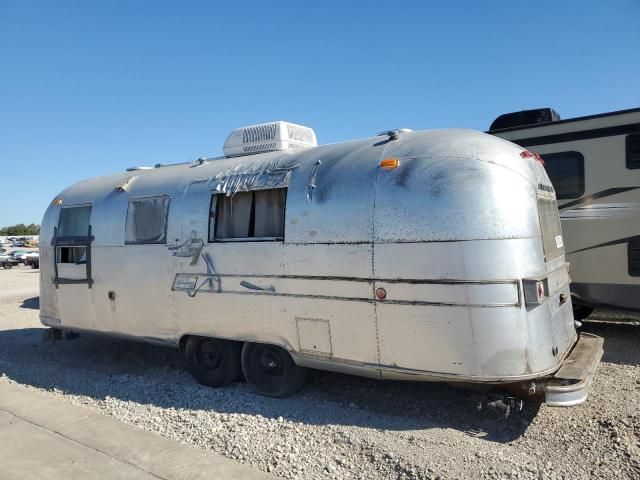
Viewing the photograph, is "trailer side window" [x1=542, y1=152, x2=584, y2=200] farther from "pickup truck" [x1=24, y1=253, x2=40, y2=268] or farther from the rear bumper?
"pickup truck" [x1=24, y1=253, x2=40, y2=268]

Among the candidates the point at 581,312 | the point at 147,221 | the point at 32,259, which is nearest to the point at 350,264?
the point at 147,221

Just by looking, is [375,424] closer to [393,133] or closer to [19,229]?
[393,133]

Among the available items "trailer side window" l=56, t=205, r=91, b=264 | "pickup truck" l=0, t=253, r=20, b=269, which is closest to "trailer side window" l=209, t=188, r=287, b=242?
"trailer side window" l=56, t=205, r=91, b=264

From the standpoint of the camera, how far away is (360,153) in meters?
5.28

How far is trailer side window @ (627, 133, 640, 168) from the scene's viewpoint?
23.2ft

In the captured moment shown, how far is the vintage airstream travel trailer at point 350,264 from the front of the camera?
14.4 feet

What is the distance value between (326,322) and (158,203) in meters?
2.89

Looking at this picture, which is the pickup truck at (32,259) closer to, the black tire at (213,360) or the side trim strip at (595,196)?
the black tire at (213,360)

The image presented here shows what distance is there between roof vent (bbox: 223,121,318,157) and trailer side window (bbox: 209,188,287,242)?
3.01ft

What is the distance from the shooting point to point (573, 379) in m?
4.51

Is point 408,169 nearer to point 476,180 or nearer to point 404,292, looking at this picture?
point 476,180

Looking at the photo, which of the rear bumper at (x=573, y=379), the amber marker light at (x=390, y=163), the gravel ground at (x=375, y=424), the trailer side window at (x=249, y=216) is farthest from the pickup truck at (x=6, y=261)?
the rear bumper at (x=573, y=379)

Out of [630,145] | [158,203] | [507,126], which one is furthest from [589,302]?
[158,203]

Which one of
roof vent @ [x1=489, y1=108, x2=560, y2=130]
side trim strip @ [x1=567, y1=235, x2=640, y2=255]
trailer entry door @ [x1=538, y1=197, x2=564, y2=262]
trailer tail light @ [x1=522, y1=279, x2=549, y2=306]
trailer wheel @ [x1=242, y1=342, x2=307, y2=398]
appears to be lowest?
trailer wheel @ [x1=242, y1=342, x2=307, y2=398]
